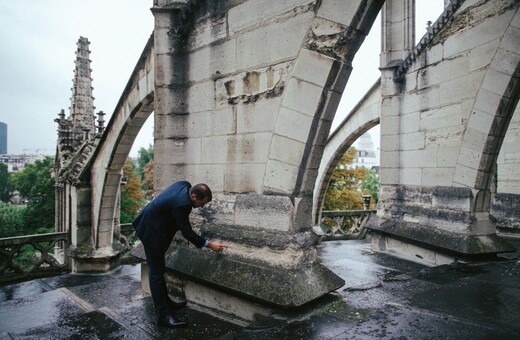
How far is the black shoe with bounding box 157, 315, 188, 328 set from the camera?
2.57 metres

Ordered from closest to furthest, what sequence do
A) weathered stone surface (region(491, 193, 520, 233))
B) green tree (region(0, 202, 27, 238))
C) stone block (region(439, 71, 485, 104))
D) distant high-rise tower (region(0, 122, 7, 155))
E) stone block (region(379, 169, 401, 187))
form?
stone block (region(439, 71, 485, 104))
stone block (region(379, 169, 401, 187))
weathered stone surface (region(491, 193, 520, 233))
green tree (region(0, 202, 27, 238))
distant high-rise tower (region(0, 122, 7, 155))

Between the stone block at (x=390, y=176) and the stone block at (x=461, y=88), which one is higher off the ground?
the stone block at (x=461, y=88)

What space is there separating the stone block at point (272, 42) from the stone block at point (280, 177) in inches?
32.4

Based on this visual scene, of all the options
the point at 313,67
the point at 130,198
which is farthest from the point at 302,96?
the point at 130,198

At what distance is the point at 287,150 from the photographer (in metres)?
2.64

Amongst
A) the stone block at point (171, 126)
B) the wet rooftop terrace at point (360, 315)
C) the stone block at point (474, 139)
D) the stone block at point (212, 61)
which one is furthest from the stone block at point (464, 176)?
the stone block at point (171, 126)

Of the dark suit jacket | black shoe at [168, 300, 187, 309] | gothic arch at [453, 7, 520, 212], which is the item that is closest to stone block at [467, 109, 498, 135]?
gothic arch at [453, 7, 520, 212]

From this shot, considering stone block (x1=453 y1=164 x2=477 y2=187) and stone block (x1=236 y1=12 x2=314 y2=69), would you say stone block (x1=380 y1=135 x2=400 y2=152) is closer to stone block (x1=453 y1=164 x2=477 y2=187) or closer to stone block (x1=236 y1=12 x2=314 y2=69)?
stone block (x1=453 y1=164 x2=477 y2=187)

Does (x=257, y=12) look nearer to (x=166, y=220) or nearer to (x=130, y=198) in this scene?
(x=166, y=220)

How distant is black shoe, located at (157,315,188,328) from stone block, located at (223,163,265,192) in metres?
1.10

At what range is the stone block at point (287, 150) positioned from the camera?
260cm

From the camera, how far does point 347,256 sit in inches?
216

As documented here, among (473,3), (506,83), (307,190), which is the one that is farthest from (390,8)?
(307,190)

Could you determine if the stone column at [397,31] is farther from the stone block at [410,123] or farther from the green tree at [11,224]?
the green tree at [11,224]
